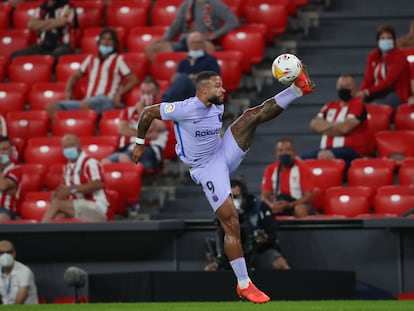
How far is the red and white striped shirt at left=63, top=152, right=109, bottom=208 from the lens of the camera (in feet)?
45.3

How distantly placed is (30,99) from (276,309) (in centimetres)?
740

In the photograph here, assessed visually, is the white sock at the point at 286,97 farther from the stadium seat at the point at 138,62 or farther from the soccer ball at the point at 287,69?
the stadium seat at the point at 138,62

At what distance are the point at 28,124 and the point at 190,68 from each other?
2362 millimetres

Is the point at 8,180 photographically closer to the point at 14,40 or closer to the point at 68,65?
the point at 68,65

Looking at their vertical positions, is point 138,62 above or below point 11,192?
above

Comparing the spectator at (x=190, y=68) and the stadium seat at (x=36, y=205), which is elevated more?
the spectator at (x=190, y=68)

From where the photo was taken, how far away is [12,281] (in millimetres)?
12977

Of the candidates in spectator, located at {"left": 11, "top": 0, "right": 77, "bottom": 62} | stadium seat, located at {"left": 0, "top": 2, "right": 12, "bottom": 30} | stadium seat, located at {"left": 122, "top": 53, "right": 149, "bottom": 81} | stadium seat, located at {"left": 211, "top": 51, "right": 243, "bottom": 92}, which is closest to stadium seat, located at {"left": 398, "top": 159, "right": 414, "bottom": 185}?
stadium seat, located at {"left": 211, "top": 51, "right": 243, "bottom": 92}

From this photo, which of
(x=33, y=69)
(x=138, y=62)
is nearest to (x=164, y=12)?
(x=138, y=62)

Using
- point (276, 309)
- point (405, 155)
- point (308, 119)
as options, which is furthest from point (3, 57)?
point (276, 309)

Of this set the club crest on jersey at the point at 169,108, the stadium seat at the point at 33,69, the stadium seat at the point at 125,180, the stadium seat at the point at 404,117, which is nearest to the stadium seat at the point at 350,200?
the stadium seat at the point at 404,117

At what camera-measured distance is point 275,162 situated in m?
14.2

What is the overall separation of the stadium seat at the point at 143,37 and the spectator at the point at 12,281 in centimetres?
463

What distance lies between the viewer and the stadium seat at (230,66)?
1538cm
